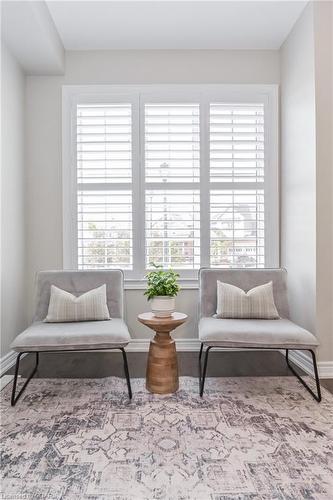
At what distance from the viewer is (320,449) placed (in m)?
1.75

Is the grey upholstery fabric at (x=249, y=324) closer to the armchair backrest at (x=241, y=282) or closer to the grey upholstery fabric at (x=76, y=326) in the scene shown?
the armchair backrest at (x=241, y=282)

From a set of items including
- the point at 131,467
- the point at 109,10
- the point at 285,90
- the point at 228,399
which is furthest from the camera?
the point at 285,90

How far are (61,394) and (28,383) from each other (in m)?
0.34

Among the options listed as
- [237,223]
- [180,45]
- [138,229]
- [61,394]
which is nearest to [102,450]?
[61,394]

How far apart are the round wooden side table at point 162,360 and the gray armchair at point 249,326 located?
21cm

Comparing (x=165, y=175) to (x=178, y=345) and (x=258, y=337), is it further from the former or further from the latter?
(x=258, y=337)

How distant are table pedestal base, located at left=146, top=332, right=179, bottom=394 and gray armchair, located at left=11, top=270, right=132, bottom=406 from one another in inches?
7.2

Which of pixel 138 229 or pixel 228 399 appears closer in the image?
pixel 228 399

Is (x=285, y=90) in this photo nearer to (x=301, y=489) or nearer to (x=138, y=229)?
(x=138, y=229)

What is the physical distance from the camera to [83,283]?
2.96 m

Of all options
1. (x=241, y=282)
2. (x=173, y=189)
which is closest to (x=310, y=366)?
(x=241, y=282)

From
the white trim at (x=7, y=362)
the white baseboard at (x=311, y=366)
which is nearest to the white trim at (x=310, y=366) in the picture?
the white baseboard at (x=311, y=366)

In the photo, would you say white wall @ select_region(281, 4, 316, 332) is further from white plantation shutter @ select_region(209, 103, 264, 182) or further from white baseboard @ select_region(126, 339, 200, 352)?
white baseboard @ select_region(126, 339, 200, 352)


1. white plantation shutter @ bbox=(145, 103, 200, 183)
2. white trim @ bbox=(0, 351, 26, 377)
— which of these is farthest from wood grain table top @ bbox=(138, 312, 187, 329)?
white plantation shutter @ bbox=(145, 103, 200, 183)
